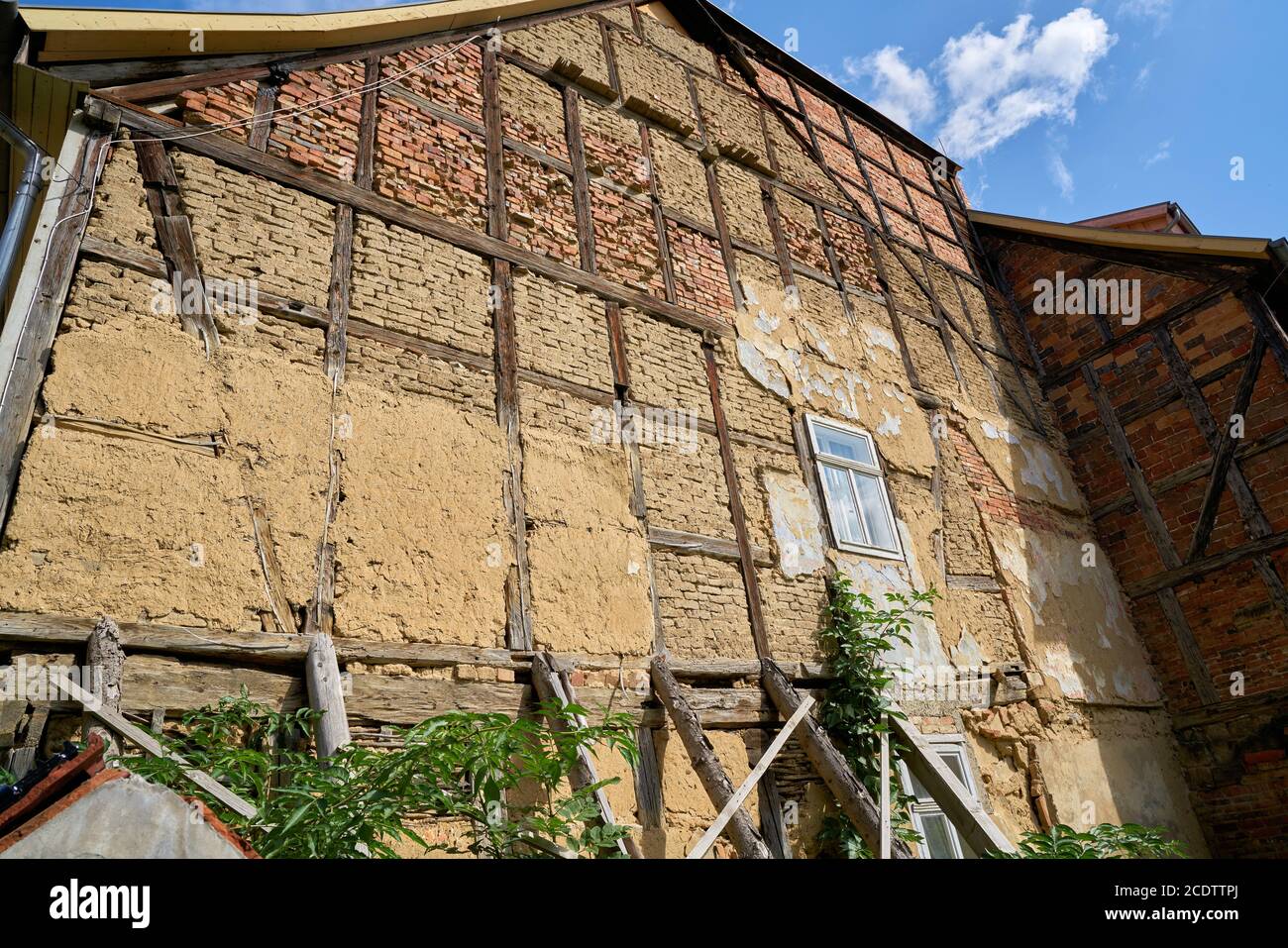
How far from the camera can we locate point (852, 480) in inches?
301

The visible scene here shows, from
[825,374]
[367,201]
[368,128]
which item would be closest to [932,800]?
[825,374]

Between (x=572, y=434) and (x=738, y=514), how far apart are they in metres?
1.57

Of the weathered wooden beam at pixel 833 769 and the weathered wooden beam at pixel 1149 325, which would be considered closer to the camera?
the weathered wooden beam at pixel 833 769

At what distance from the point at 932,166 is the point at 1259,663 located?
938 cm

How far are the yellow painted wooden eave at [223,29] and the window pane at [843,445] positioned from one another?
511 centimetres

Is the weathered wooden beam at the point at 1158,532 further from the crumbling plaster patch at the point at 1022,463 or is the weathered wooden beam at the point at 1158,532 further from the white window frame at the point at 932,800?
the white window frame at the point at 932,800

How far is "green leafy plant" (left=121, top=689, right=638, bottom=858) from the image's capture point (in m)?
2.70

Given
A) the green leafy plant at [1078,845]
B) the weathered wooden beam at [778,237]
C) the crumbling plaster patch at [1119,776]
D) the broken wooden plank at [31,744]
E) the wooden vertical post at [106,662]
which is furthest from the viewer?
the weathered wooden beam at [778,237]

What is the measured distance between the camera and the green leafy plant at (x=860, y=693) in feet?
18.2

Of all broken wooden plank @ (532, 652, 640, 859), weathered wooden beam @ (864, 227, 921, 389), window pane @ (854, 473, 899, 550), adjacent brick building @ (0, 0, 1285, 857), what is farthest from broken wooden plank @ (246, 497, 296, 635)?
weathered wooden beam @ (864, 227, 921, 389)

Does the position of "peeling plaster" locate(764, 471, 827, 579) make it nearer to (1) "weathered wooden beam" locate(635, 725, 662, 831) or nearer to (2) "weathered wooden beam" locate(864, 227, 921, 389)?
(1) "weathered wooden beam" locate(635, 725, 662, 831)

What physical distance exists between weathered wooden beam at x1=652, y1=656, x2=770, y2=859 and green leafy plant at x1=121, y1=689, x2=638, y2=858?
86cm

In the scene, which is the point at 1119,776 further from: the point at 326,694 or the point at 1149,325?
the point at 326,694

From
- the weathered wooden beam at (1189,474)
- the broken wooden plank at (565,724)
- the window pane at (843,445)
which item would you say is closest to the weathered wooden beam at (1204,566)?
the weathered wooden beam at (1189,474)
